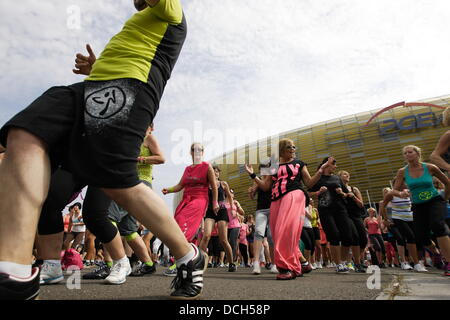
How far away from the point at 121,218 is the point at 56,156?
2535 millimetres

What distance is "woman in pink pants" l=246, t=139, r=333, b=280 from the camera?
407 cm

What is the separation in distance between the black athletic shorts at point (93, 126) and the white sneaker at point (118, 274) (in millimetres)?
1522

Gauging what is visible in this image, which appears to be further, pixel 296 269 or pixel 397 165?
pixel 397 165

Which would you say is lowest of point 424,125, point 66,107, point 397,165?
point 66,107

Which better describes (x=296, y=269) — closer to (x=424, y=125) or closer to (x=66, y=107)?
(x=66, y=107)

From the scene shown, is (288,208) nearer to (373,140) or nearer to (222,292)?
(222,292)

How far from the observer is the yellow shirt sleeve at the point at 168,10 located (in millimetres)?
1834

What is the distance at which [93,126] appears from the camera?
1.60 meters

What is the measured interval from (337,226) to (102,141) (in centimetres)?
538

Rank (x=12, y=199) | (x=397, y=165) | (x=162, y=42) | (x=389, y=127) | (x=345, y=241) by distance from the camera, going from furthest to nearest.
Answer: (x=389, y=127) → (x=397, y=165) → (x=345, y=241) → (x=162, y=42) → (x=12, y=199)

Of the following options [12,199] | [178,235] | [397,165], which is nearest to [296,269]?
[178,235]

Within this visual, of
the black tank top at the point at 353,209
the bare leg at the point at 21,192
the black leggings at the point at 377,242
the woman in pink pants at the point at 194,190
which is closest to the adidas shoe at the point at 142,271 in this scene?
the woman in pink pants at the point at 194,190

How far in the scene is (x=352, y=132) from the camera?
173 feet

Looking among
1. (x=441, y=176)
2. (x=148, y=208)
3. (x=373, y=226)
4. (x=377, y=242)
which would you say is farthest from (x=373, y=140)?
(x=148, y=208)
